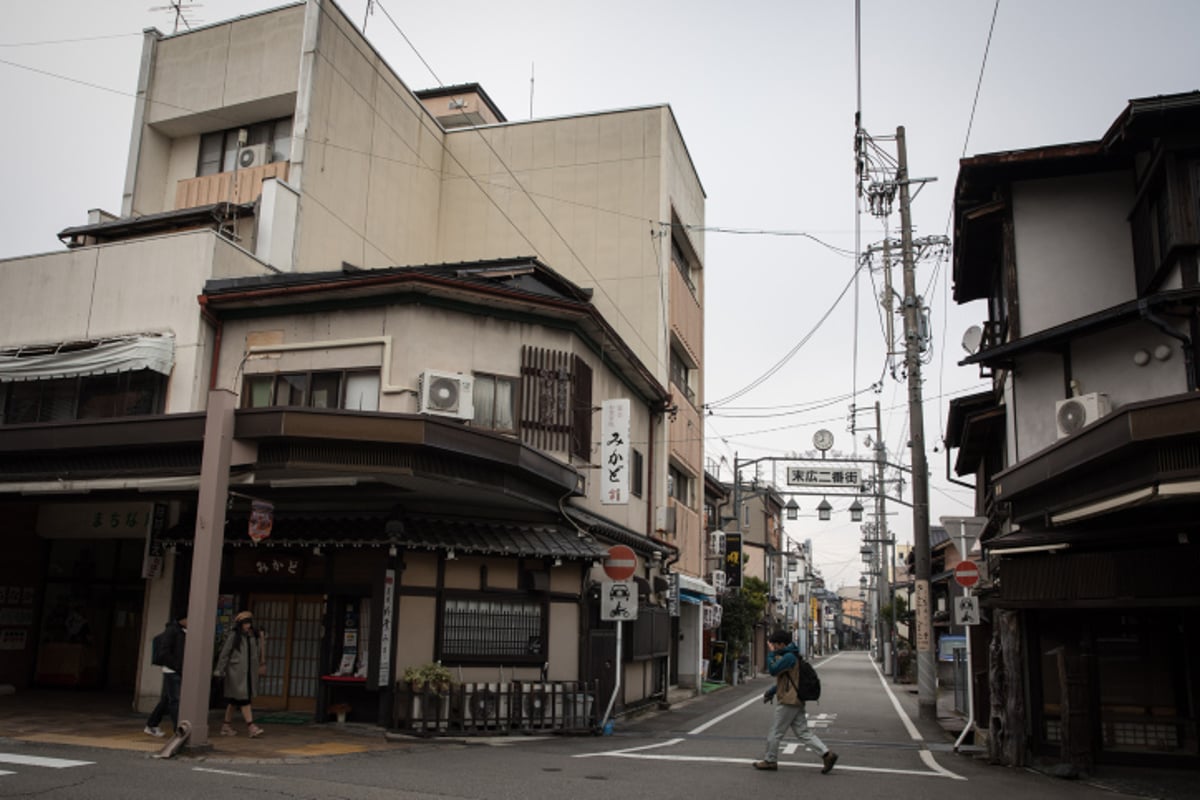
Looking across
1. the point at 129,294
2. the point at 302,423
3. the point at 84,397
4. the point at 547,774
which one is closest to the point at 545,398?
the point at 302,423

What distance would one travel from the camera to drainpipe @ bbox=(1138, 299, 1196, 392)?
12.1 meters

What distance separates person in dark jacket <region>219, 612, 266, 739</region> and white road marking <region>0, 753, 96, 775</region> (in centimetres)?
295

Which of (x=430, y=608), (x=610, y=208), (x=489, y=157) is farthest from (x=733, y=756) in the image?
(x=489, y=157)

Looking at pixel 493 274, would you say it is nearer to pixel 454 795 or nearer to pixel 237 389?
pixel 237 389

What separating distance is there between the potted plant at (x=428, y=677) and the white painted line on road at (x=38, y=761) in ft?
17.0

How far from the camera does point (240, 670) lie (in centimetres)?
1398

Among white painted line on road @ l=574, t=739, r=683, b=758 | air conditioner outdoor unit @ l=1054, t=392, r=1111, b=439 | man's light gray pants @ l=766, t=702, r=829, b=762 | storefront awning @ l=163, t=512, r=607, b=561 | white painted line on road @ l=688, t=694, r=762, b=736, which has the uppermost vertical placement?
air conditioner outdoor unit @ l=1054, t=392, r=1111, b=439

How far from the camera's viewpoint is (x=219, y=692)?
664 inches

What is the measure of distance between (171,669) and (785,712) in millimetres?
8806

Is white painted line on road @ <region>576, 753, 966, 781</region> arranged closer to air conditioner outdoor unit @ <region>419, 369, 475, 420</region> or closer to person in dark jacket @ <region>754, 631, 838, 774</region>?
person in dark jacket @ <region>754, 631, 838, 774</region>

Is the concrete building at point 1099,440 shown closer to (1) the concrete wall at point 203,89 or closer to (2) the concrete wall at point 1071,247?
(2) the concrete wall at point 1071,247

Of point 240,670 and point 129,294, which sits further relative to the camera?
point 129,294

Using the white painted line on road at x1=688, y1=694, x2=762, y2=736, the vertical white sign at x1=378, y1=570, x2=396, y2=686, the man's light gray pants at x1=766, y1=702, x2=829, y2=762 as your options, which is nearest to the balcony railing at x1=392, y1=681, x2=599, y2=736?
the vertical white sign at x1=378, y1=570, x2=396, y2=686

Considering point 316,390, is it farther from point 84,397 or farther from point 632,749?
point 632,749
